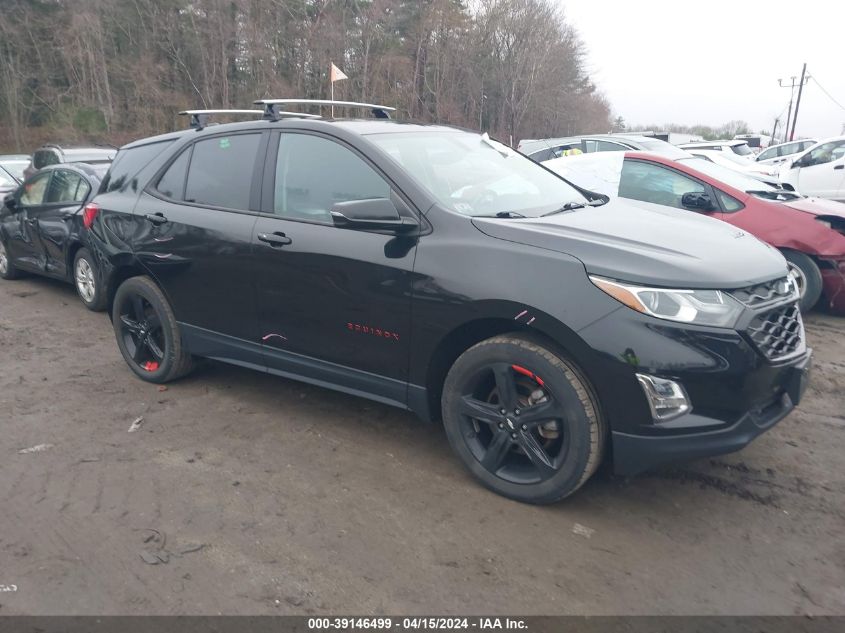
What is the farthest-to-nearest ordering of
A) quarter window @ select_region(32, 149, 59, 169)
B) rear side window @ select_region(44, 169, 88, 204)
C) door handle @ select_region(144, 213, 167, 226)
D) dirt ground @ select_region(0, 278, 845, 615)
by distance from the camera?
quarter window @ select_region(32, 149, 59, 169)
rear side window @ select_region(44, 169, 88, 204)
door handle @ select_region(144, 213, 167, 226)
dirt ground @ select_region(0, 278, 845, 615)

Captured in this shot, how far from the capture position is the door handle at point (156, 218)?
459 cm

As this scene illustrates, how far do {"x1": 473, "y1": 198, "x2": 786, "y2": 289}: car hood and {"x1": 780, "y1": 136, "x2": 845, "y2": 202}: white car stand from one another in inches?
377

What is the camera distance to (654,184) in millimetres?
7188

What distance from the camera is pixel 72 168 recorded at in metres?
7.53

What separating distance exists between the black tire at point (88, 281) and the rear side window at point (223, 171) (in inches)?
122

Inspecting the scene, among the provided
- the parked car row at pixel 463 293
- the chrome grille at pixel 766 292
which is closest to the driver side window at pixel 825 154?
the parked car row at pixel 463 293

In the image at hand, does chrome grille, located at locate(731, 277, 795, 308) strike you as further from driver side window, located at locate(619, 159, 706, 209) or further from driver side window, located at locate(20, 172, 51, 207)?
driver side window, located at locate(20, 172, 51, 207)

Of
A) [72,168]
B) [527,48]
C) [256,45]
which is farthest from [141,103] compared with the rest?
[72,168]

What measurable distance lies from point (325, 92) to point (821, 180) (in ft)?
82.5

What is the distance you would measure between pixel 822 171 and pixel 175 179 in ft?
37.7

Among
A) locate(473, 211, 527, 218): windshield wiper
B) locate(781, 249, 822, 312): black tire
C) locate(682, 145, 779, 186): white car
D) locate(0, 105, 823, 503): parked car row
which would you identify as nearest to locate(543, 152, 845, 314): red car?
locate(781, 249, 822, 312): black tire

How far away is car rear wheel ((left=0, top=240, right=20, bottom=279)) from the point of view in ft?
28.4

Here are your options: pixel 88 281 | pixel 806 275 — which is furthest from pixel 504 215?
pixel 88 281
